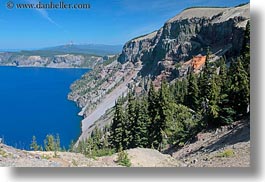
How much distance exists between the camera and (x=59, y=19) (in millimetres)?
6664

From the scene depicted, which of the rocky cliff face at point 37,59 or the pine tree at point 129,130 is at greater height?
the rocky cliff face at point 37,59

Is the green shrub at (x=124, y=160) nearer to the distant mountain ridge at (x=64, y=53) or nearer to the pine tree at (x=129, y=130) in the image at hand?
the distant mountain ridge at (x=64, y=53)

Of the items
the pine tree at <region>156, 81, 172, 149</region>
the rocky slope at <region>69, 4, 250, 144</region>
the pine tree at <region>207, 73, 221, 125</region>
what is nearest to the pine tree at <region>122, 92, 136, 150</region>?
the pine tree at <region>156, 81, 172, 149</region>

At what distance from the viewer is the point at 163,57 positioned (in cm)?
5947

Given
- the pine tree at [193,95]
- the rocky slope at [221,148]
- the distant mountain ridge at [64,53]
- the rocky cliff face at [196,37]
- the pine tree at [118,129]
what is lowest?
the pine tree at [118,129]

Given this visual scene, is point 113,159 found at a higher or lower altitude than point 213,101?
lower

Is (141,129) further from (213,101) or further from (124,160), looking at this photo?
(124,160)

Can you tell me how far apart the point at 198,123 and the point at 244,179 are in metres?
6.02

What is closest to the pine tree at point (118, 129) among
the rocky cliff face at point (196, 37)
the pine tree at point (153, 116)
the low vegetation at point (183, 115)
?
the low vegetation at point (183, 115)

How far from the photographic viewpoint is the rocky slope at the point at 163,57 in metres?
41.2

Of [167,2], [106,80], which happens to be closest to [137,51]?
[106,80]

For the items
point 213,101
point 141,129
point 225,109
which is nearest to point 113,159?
point 225,109

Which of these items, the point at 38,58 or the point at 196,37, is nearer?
the point at 38,58

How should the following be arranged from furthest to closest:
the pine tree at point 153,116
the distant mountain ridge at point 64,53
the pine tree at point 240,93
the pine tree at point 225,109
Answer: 1. the pine tree at point 153,116
2. the pine tree at point 225,109
3. the distant mountain ridge at point 64,53
4. the pine tree at point 240,93
